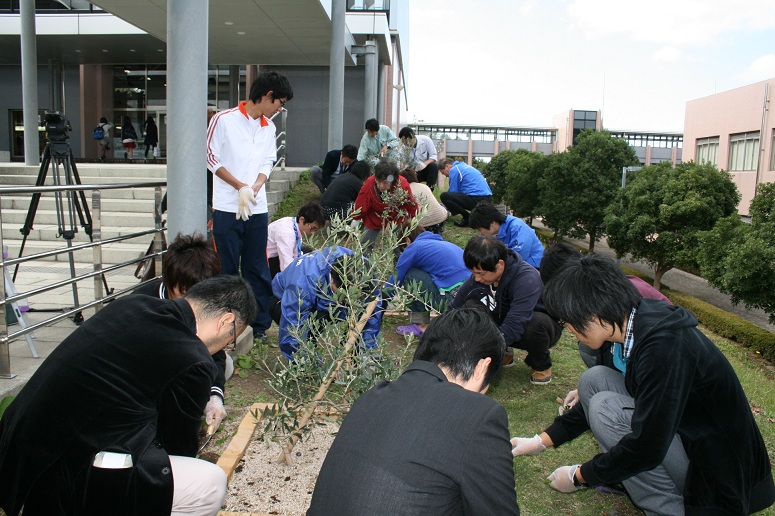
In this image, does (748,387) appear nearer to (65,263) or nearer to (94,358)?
(94,358)

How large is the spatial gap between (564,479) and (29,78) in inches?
525

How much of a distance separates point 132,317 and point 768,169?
28.9m

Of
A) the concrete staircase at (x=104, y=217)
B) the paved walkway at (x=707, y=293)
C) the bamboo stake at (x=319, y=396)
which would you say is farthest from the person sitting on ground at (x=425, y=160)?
the bamboo stake at (x=319, y=396)

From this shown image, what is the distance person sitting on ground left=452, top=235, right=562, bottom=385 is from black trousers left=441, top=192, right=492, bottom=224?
22.8 feet

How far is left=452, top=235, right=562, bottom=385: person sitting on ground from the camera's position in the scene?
4070 mm

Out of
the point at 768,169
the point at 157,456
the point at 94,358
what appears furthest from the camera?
the point at 768,169

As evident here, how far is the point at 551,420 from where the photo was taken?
3.92m

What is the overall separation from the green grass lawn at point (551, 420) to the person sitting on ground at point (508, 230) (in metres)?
0.86

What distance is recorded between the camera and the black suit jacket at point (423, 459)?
4.77 feet

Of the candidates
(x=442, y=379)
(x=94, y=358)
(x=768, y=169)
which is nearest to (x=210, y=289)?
(x=94, y=358)

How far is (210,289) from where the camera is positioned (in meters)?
2.16

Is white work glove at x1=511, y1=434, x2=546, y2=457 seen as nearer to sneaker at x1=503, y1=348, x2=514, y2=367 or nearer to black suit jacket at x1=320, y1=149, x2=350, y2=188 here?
sneaker at x1=503, y1=348, x2=514, y2=367

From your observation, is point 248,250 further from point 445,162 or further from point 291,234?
point 445,162

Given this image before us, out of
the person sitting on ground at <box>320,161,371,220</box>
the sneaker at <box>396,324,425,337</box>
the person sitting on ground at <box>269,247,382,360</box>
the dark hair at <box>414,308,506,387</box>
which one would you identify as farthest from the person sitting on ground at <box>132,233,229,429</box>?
the person sitting on ground at <box>320,161,371,220</box>
